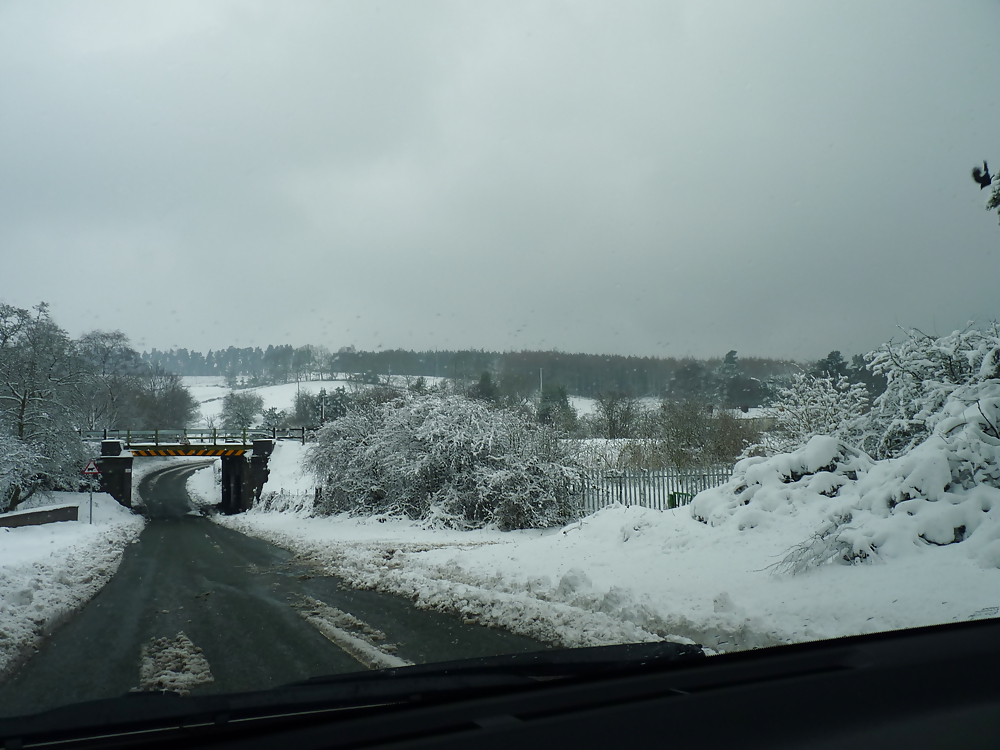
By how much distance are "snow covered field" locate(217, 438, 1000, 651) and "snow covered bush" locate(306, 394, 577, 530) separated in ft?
19.6

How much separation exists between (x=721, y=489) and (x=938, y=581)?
16.1 feet

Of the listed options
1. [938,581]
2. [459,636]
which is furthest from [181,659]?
[938,581]

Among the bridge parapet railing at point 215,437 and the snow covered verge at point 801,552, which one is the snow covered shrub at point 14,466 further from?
the snow covered verge at point 801,552

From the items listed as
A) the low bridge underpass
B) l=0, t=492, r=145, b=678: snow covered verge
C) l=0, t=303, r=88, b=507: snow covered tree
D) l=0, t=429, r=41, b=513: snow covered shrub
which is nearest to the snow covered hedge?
l=0, t=492, r=145, b=678: snow covered verge

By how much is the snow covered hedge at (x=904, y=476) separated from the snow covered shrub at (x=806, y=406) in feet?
29.1

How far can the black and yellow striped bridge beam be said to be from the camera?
3341cm

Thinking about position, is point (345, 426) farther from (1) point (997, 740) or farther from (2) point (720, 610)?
(1) point (997, 740)

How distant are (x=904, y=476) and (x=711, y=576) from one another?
8.36ft

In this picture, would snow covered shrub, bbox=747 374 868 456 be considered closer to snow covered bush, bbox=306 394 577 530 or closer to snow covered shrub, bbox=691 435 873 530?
snow covered bush, bbox=306 394 577 530

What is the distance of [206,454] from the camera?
116 feet

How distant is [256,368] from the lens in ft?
28.2

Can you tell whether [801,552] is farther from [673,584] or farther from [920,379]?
[920,379]

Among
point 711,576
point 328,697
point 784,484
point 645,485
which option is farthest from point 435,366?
point 645,485

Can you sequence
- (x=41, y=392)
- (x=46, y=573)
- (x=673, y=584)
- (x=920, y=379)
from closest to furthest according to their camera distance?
(x=673, y=584), (x=46, y=573), (x=920, y=379), (x=41, y=392)
